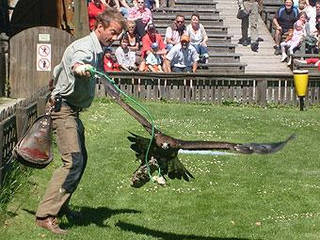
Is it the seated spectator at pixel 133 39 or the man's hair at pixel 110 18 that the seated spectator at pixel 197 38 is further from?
the man's hair at pixel 110 18

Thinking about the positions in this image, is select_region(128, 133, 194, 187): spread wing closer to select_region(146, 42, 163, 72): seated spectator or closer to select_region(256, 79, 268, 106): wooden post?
select_region(256, 79, 268, 106): wooden post

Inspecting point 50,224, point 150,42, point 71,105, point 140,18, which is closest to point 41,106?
point 71,105

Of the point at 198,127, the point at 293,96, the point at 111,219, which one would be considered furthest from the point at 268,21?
the point at 111,219

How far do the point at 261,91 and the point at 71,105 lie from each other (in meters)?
12.1

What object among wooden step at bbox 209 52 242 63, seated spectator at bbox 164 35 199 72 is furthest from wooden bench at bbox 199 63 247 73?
seated spectator at bbox 164 35 199 72

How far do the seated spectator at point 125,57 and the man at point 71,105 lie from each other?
505 inches

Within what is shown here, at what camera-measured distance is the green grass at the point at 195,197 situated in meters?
8.04

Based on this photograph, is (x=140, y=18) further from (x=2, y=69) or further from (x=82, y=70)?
(x=82, y=70)

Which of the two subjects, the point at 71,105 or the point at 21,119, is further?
the point at 21,119

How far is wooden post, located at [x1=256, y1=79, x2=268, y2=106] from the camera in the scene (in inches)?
763

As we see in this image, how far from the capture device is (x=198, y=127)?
14.9 m

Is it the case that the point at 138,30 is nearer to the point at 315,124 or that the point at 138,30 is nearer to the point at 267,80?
the point at 267,80

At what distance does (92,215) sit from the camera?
8539mm

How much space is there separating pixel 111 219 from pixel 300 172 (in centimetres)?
378
